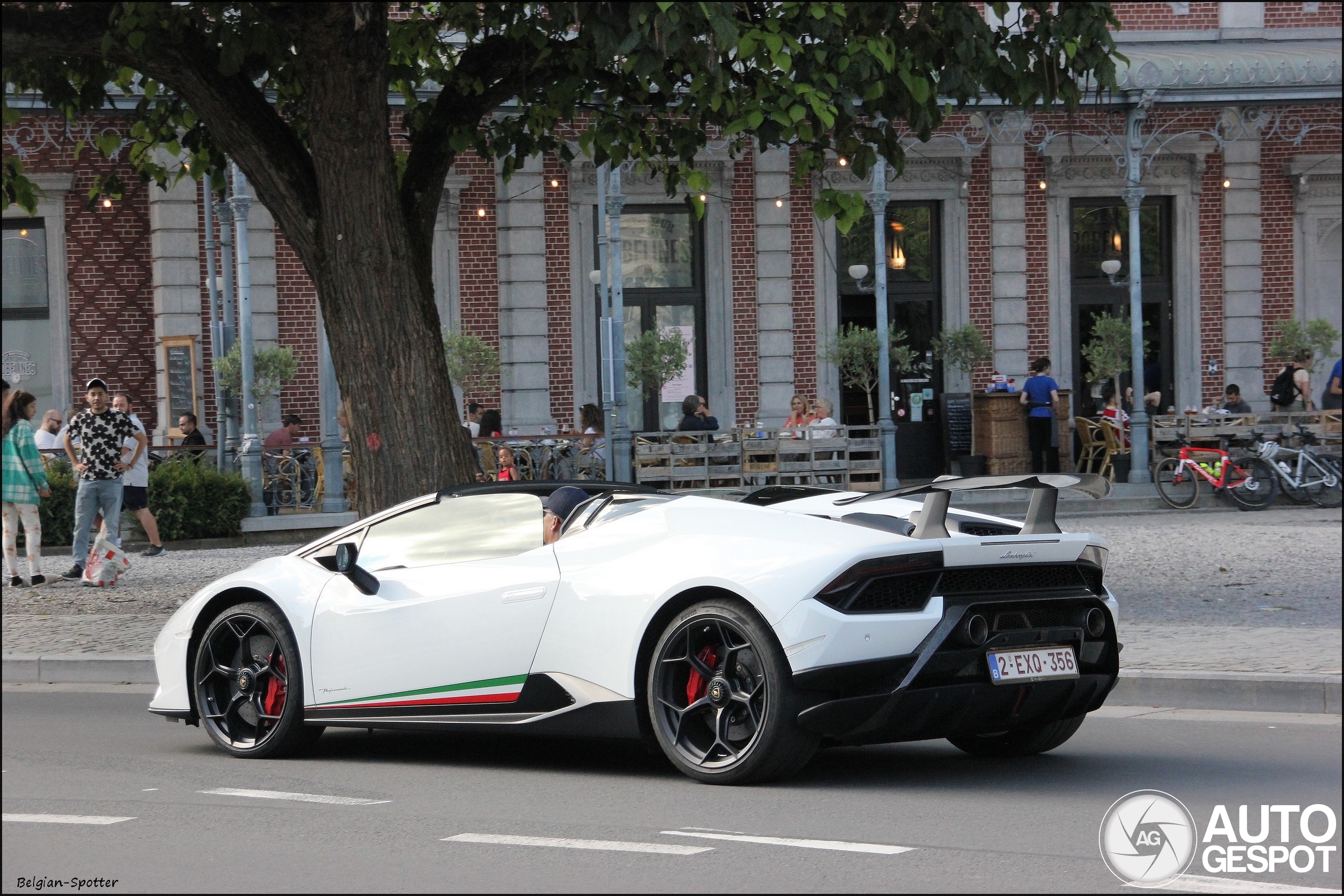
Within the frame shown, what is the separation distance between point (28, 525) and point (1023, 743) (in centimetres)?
1108

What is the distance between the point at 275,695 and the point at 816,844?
3167 millimetres

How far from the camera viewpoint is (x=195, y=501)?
19688mm

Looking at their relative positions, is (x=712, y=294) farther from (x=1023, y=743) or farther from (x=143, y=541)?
(x=1023, y=743)

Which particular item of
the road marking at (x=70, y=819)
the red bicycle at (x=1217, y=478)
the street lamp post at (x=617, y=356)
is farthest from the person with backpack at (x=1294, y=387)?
the road marking at (x=70, y=819)

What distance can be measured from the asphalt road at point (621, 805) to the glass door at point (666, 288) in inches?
703

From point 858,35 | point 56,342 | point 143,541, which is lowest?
point 143,541

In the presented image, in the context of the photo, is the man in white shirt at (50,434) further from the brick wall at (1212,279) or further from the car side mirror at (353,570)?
the brick wall at (1212,279)

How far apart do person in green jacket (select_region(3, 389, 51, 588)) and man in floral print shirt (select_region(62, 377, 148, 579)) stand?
362mm

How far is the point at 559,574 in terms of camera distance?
696 centimetres

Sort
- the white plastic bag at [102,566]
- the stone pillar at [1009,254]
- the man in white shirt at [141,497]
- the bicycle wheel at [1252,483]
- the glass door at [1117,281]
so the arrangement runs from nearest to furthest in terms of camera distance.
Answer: the white plastic bag at [102,566] < the man in white shirt at [141,497] < the bicycle wheel at [1252,483] < the stone pillar at [1009,254] < the glass door at [1117,281]

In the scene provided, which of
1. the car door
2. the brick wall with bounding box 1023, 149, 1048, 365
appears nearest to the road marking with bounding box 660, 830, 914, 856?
the car door

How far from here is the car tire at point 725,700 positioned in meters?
6.29

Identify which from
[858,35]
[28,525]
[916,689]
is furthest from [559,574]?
[28,525]

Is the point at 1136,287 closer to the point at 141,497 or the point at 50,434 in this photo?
the point at 141,497
